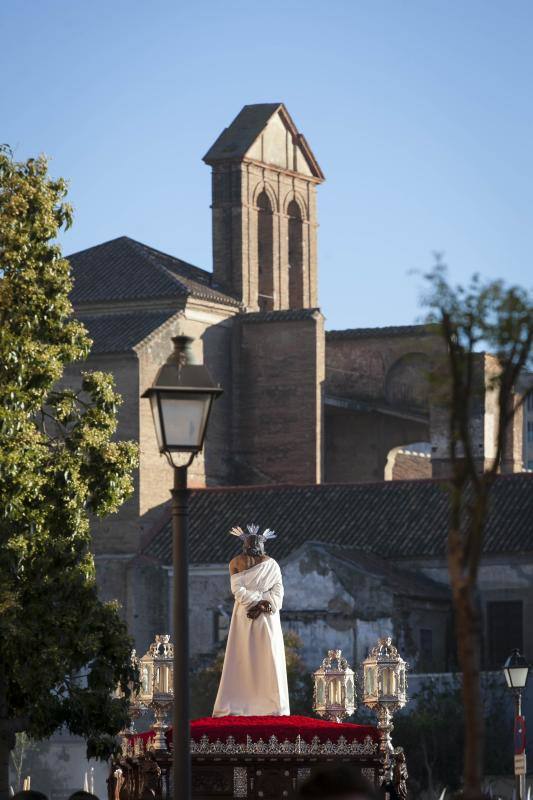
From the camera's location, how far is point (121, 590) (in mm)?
51438

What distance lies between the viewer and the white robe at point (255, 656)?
687 inches

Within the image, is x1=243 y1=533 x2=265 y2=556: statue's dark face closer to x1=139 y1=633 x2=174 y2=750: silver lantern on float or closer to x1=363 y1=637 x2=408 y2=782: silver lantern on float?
x1=139 y1=633 x2=174 y2=750: silver lantern on float

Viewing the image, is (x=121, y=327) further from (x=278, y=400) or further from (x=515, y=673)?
(x=515, y=673)

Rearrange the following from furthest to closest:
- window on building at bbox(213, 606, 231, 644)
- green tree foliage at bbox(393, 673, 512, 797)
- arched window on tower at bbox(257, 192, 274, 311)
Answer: arched window on tower at bbox(257, 192, 274, 311) → window on building at bbox(213, 606, 231, 644) → green tree foliage at bbox(393, 673, 512, 797)

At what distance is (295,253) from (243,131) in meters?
4.79

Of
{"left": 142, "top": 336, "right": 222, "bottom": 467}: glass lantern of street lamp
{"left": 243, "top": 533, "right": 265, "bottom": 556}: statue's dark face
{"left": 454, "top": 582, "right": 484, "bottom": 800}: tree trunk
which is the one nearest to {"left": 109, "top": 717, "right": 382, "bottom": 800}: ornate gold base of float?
{"left": 243, "top": 533, "right": 265, "bottom": 556}: statue's dark face

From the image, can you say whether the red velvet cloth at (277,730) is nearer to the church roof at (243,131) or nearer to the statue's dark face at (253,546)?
the statue's dark face at (253,546)

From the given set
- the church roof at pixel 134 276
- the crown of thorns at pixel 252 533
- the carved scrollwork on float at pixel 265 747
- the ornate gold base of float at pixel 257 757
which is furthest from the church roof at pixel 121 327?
the carved scrollwork on float at pixel 265 747

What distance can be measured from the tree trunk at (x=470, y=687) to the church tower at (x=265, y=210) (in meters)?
50.5

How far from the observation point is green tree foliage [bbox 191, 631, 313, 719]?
141 feet

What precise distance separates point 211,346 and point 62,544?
36.7 metres

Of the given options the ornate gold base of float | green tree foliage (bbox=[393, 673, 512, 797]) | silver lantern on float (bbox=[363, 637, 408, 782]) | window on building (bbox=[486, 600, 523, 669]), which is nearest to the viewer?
the ornate gold base of float

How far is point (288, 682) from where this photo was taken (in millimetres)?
43250

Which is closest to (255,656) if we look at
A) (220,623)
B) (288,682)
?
(288,682)
